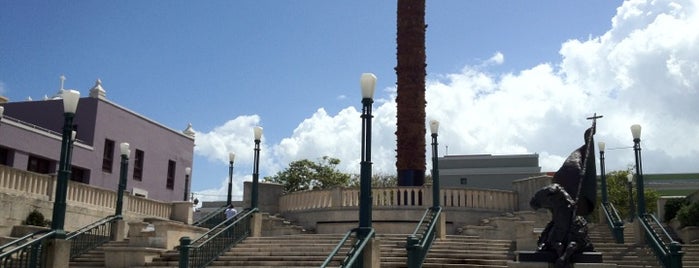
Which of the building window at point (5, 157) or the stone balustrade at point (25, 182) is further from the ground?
the building window at point (5, 157)

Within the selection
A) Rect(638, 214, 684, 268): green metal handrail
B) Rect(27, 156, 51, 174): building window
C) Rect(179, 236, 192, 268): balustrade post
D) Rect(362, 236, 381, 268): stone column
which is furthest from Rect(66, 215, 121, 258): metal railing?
Rect(638, 214, 684, 268): green metal handrail

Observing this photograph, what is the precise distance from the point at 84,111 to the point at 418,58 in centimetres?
1848

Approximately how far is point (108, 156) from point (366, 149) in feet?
92.1

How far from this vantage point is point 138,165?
40531 mm

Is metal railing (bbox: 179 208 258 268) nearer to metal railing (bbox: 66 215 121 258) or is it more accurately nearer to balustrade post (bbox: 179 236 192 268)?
balustrade post (bbox: 179 236 192 268)

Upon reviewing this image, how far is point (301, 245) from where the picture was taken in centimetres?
1973

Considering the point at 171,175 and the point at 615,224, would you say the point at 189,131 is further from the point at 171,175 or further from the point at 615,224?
the point at 615,224

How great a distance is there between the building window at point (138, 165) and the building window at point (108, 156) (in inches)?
73.1

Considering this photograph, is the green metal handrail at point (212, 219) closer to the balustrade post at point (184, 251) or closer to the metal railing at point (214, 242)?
the metal railing at point (214, 242)

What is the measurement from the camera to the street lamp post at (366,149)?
535 inches

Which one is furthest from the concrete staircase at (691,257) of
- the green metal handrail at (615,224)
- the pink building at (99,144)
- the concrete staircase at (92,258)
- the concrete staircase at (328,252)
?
the pink building at (99,144)

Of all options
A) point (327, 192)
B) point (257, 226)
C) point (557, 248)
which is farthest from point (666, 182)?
point (557, 248)

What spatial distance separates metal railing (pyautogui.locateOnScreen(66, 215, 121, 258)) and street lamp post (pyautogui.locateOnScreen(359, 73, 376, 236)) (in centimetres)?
1067

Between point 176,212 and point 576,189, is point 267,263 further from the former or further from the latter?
point 176,212
